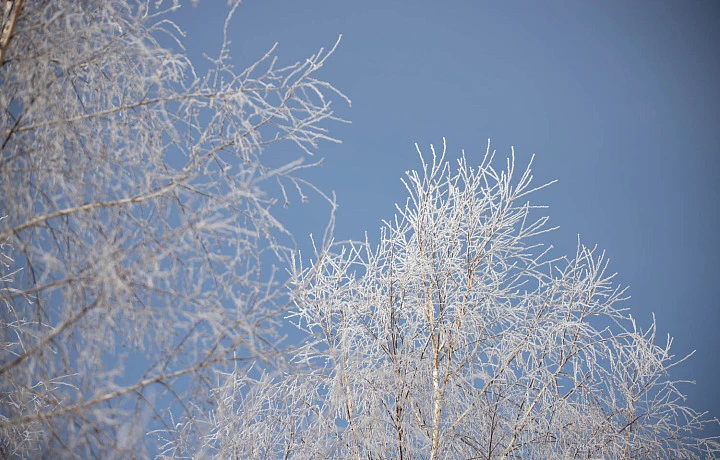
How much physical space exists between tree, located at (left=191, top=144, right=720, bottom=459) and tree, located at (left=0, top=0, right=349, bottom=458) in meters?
1.57

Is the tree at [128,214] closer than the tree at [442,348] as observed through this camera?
Yes

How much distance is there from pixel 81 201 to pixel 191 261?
0.32 metres

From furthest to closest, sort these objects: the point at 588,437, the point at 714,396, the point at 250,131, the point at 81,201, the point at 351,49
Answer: the point at 351,49
the point at 714,396
the point at 588,437
the point at 250,131
the point at 81,201

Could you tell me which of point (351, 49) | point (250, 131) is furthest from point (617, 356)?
point (351, 49)

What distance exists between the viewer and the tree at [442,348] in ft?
10.8

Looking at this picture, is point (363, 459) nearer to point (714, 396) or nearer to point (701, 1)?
point (714, 396)

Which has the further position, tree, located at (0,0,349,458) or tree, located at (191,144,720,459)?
tree, located at (191,144,720,459)

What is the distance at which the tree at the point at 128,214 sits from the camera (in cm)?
142

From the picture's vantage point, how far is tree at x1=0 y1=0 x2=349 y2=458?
1416mm

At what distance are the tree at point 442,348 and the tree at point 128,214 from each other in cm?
157

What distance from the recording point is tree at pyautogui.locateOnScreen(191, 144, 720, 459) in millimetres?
3289

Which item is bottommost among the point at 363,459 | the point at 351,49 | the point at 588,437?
the point at 363,459

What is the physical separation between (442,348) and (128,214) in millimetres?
2358

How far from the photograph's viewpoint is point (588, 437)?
13.0 feet
